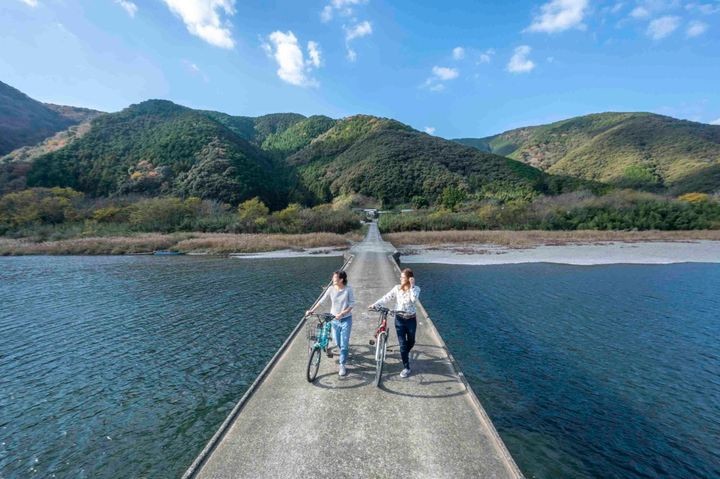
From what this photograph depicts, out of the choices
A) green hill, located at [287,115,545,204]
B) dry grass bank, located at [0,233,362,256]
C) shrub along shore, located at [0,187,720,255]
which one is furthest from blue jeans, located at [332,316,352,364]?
green hill, located at [287,115,545,204]

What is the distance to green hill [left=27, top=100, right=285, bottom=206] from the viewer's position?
80.2m

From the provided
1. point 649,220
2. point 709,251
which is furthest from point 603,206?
point 709,251

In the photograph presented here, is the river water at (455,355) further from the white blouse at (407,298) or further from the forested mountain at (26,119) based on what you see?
the forested mountain at (26,119)

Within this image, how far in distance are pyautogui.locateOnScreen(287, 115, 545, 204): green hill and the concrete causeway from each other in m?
87.2

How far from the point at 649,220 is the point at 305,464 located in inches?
2639

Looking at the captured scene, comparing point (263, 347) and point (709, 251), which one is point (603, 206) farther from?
point (263, 347)

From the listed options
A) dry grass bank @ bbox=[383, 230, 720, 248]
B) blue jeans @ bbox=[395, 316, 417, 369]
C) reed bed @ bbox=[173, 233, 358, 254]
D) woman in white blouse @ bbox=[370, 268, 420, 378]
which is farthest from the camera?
dry grass bank @ bbox=[383, 230, 720, 248]

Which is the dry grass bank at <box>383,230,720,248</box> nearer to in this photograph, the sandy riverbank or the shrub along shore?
the shrub along shore

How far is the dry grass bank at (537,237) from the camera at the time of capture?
44.7 m

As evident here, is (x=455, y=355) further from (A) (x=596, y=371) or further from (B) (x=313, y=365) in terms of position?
(B) (x=313, y=365)

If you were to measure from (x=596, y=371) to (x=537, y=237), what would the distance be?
4136 cm

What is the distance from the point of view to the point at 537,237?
47375 millimetres

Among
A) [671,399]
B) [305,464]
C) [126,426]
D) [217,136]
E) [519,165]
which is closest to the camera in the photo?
[305,464]

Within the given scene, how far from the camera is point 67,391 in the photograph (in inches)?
358
